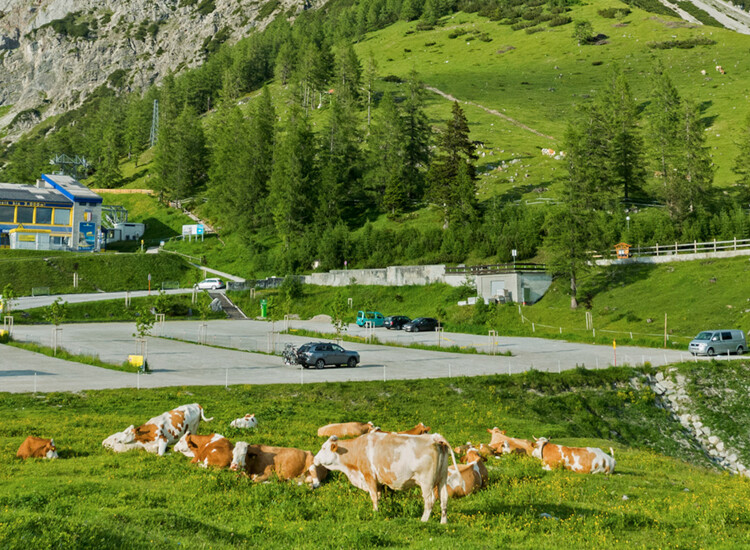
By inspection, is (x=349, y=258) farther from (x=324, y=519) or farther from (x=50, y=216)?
(x=324, y=519)

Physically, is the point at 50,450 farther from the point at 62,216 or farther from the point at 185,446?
the point at 62,216

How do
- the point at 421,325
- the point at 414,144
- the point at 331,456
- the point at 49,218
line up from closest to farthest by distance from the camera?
the point at 331,456
the point at 421,325
the point at 49,218
the point at 414,144

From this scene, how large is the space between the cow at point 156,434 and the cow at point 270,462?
2817 mm

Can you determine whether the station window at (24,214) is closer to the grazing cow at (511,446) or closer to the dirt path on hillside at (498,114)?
the grazing cow at (511,446)

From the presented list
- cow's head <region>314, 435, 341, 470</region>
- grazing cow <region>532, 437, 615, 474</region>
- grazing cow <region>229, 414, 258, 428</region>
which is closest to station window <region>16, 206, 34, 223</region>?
grazing cow <region>229, 414, 258, 428</region>

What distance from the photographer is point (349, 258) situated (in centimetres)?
7575

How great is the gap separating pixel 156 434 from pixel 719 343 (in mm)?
35291

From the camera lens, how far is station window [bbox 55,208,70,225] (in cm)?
8956

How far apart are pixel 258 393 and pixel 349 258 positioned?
52.3 metres

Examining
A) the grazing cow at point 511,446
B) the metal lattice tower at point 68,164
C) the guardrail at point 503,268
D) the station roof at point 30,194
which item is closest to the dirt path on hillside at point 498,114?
the guardrail at point 503,268

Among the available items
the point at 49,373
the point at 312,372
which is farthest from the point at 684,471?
the point at 49,373

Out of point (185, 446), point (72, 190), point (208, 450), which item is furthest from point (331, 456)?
point (72, 190)

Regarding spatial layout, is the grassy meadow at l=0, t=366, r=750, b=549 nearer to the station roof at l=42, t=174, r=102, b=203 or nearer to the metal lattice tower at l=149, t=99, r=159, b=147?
the station roof at l=42, t=174, r=102, b=203

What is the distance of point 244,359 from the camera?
1395 inches
